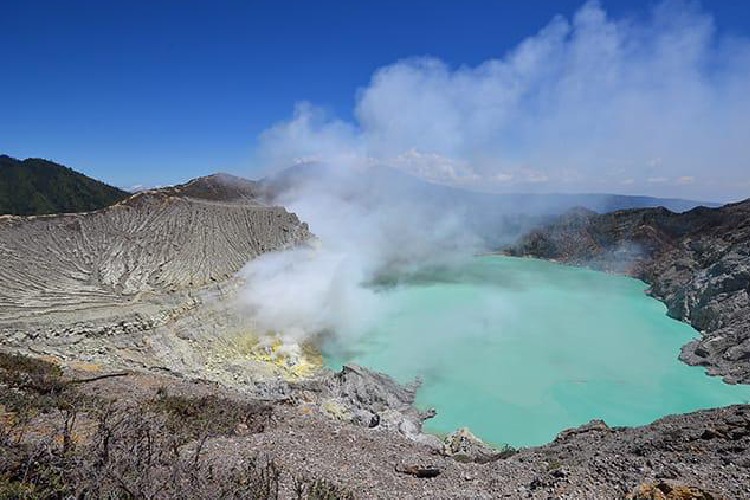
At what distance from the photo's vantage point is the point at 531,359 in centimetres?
2736

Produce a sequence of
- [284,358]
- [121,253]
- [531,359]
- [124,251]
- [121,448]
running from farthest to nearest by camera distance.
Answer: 1. [124,251]
2. [121,253]
3. [531,359]
4. [284,358]
5. [121,448]

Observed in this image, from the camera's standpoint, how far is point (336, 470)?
762cm

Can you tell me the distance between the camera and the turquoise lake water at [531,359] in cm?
2100

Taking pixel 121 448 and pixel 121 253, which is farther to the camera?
pixel 121 253

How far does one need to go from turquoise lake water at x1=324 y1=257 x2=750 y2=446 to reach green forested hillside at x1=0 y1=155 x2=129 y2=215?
5115 centimetres

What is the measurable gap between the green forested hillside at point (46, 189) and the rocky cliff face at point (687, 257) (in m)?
66.1

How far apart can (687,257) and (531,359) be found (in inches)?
1216

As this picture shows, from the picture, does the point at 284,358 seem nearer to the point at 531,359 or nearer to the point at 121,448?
the point at 531,359

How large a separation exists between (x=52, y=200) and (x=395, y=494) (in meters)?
76.7

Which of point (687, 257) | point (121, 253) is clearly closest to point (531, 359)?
point (121, 253)

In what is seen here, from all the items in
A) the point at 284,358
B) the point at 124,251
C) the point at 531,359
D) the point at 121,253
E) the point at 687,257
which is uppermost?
the point at 124,251

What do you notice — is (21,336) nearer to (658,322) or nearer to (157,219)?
(157,219)

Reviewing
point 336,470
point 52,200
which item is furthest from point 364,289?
point 52,200

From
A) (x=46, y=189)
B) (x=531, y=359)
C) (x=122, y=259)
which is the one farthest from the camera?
(x=46, y=189)
